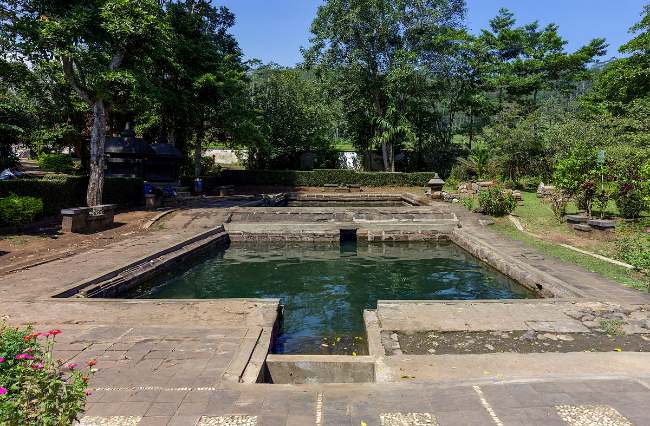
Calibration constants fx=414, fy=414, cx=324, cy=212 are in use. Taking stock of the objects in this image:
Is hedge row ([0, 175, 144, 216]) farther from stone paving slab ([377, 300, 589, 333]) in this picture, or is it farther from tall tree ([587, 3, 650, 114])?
tall tree ([587, 3, 650, 114])

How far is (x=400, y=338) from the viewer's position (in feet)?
19.8

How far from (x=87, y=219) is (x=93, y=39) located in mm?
6377

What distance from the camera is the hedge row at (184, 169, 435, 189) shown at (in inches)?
1280

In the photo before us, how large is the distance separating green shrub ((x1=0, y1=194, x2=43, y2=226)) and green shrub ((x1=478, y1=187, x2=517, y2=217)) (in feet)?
54.6

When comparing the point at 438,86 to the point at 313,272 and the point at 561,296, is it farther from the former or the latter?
the point at 561,296

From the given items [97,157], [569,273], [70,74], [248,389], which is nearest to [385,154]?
[97,157]

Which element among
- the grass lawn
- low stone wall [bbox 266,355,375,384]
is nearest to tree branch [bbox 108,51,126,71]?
low stone wall [bbox 266,355,375,384]

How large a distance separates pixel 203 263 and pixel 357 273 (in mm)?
4912

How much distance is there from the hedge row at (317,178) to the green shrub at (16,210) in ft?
64.8

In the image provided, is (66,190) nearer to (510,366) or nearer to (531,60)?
(510,366)

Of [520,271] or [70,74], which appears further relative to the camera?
[70,74]

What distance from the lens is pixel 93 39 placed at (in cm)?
1462

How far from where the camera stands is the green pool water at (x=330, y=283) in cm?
796

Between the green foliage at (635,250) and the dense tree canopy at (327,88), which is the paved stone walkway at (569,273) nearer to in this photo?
the green foliage at (635,250)
